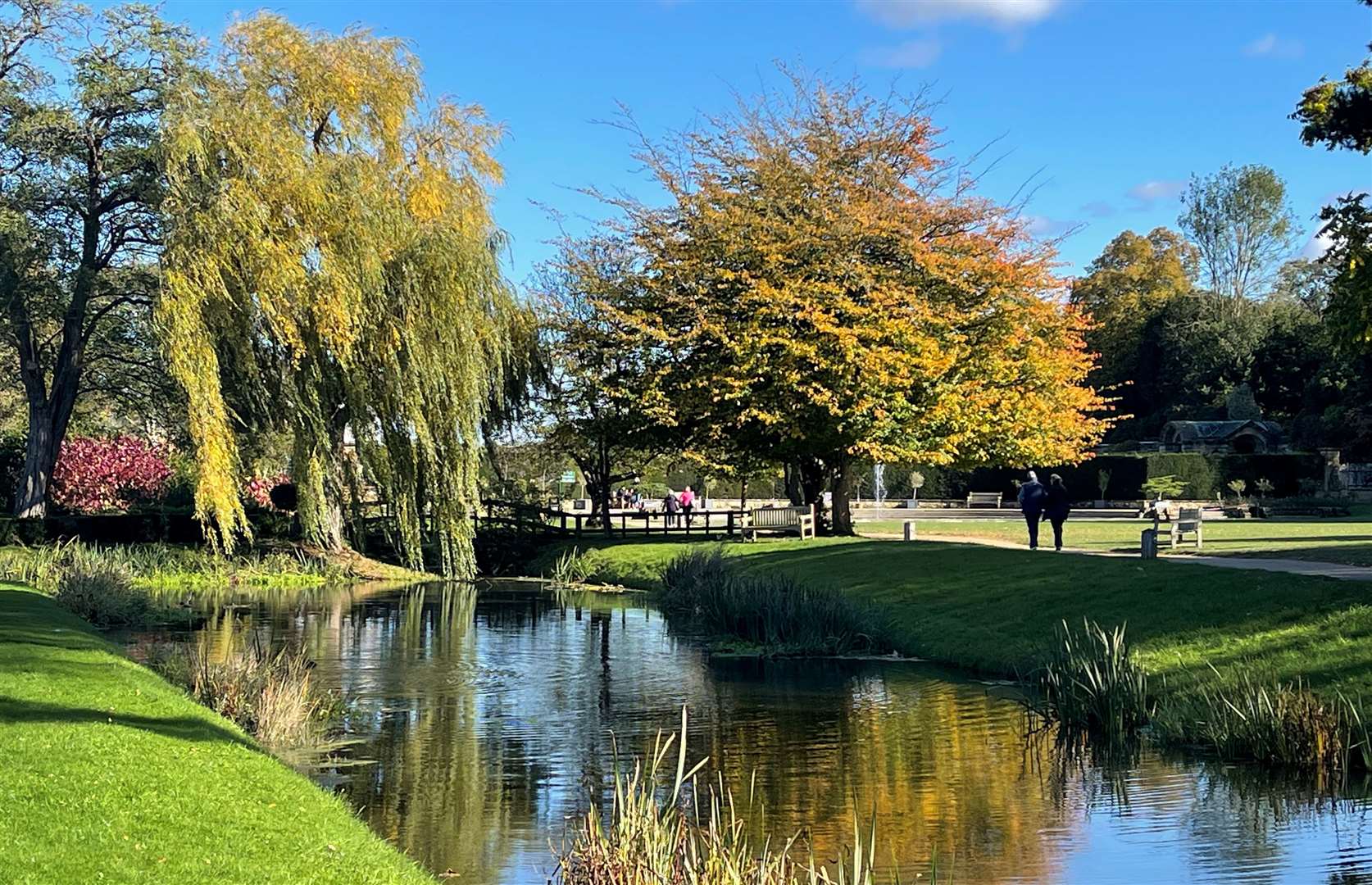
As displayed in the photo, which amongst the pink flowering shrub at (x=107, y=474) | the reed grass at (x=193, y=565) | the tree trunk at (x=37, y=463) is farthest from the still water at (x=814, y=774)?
the pink flowering shrub at (x=107, y=474)

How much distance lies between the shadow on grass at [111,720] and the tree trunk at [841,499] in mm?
24859

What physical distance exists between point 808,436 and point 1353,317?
16746mm

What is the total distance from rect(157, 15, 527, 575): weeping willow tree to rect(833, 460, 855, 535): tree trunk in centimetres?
1029

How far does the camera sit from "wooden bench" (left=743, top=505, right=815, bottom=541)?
113 feet

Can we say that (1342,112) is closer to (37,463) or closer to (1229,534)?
(1229,534)

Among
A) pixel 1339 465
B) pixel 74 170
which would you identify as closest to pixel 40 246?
pixel 74 170

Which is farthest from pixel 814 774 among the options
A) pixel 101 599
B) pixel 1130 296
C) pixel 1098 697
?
pixel 1130 296

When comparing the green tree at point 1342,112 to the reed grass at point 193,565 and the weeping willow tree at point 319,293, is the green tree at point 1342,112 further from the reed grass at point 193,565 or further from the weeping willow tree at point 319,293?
the reed grass at point 193,565

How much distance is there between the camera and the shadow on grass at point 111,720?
10391 millimetres

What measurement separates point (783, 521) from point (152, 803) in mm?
28108

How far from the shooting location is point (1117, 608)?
1780 centimetres

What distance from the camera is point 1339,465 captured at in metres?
61.3

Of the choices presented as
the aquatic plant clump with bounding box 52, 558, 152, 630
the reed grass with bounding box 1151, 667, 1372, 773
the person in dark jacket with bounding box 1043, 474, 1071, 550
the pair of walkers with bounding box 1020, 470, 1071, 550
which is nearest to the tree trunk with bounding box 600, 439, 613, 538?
the pair of walkers with bounding box 1020, 470, 1071, 550

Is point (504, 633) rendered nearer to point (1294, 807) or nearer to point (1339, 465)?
point (1294, 807)
